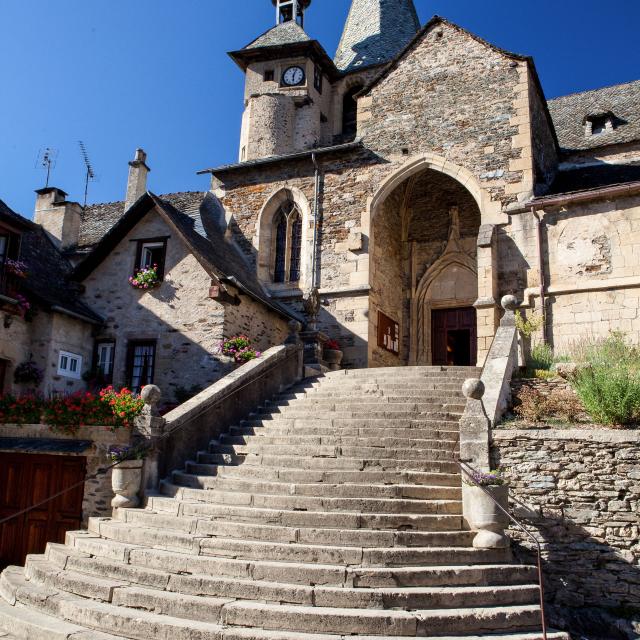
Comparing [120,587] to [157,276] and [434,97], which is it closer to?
[157,276]

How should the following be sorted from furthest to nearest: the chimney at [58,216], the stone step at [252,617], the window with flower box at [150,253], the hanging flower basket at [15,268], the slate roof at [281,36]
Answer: the slate roof at [281,36] → the chimney at [58,216] → the window with flower box at [150,253] → the hanging flower basket at [15,268] → the stone step at [252,617]

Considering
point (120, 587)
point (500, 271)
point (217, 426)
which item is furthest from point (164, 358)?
point (120, 587)

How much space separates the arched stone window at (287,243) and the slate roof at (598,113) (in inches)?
295

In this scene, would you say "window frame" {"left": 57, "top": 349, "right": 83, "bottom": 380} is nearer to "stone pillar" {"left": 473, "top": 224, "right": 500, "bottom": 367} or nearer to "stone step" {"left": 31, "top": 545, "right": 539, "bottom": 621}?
"stone step" {"left": 31, "top": 545, "right": 539, "bottom": 621}

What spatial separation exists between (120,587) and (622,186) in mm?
11443

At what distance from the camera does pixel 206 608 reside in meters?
5.25

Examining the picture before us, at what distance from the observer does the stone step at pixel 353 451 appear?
26.0 feet

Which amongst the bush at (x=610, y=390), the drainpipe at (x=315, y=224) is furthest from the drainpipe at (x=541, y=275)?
the drainpipe at (x=315, y=224)

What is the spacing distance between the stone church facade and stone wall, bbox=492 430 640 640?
597 centimetres

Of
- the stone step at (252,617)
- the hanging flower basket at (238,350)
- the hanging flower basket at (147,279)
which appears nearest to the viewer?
the stone step at (252,617)

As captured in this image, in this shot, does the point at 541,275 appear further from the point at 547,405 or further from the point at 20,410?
the point at 20,410

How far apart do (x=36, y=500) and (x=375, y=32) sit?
20613 millimetres

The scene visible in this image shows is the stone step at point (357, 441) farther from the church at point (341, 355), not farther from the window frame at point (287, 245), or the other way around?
the window frame at point (287, 245)

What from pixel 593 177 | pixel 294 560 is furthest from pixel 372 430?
pixel 593 177
